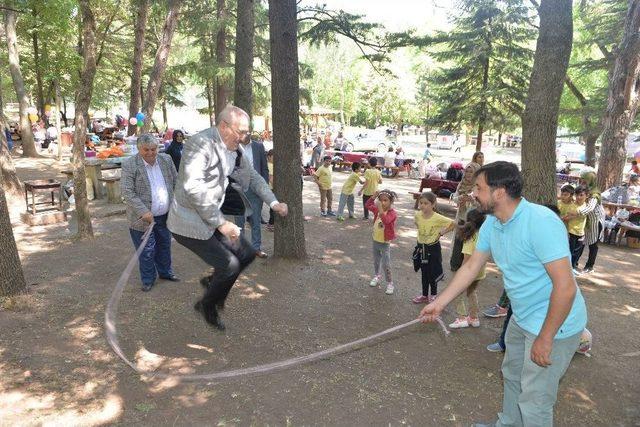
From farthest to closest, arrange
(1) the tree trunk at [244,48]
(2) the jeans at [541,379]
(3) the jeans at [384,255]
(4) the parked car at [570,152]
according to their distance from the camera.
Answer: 1. (4) the parked car at [570,152]
2. (1) the tree trunk at [244,48]
3. (3) the jeans at [384,255]
4. (2) the jeans at [541,379]

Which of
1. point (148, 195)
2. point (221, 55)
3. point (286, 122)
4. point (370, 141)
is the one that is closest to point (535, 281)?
point (148, 195)

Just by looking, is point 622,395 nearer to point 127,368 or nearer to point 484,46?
point 127,368

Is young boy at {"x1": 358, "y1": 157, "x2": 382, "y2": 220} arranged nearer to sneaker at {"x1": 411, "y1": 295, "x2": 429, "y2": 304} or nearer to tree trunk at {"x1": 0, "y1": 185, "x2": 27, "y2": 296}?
sneaker at {"x1": 411, "y1": 295, "x2": 429, "y2": 304}

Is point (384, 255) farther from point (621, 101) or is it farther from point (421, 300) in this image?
point (621, 101)

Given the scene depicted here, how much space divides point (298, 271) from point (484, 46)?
14.8 meters

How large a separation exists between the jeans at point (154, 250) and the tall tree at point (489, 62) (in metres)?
14.9

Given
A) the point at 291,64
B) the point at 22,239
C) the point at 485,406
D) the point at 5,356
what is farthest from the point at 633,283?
the point at 22,239

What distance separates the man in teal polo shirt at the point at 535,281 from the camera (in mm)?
2518

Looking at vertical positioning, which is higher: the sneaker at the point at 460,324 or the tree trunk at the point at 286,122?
the tree trunk at the point at 286,122

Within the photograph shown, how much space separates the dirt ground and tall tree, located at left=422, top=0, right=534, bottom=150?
12.5 meters

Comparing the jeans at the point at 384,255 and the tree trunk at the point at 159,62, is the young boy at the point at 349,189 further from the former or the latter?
the tree trunk at the point at 159,62

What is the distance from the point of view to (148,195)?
5586mm

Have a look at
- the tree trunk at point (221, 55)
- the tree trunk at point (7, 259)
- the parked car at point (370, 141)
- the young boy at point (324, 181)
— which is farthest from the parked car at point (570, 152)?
the tree trunk at point (7, 259)

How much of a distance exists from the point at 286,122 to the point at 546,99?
3.75 meters
